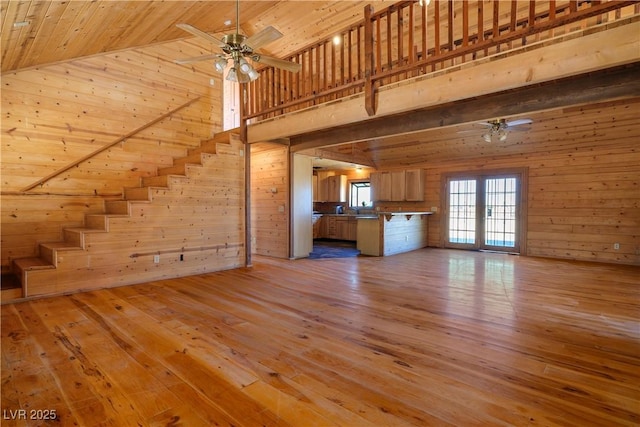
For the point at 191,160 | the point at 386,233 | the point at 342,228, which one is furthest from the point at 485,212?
the point at 191,160

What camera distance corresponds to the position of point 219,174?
17.6 ft

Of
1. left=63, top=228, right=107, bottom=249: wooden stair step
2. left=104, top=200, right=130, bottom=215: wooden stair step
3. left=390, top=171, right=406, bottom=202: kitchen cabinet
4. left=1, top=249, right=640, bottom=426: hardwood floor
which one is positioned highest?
left=390, top=171, right=406, bottom=202: kitchen cabinet

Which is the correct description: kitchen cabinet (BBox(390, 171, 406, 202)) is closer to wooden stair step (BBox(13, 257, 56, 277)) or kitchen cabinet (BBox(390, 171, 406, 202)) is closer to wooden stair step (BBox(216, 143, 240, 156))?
wooden stair step (BBox(216, 143, 240, 156))

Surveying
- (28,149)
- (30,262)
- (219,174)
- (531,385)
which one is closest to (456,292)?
(531,385)

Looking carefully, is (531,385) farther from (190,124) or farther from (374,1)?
(190,124)

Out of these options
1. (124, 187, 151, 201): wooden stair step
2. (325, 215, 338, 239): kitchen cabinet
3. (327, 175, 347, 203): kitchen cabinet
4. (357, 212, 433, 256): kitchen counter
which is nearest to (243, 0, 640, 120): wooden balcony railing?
(124, 187, 151, 201): wooden stair step

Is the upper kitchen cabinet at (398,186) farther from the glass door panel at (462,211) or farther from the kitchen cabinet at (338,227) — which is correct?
the kitchen cabinet at (338,227)

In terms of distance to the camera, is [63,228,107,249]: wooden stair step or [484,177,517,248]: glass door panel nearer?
[63,228,107,249]: wooden stair step

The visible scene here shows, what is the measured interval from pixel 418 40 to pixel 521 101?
3.23m

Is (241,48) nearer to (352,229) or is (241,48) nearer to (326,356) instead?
(326,356)

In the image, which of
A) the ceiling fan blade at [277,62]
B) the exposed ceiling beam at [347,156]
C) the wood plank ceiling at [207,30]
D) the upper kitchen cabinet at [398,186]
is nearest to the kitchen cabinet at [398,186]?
the upper kitchen cabinet at [398,186]

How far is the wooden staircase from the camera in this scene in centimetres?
360

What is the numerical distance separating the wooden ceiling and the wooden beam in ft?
5.06

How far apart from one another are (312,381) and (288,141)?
5.08 m
